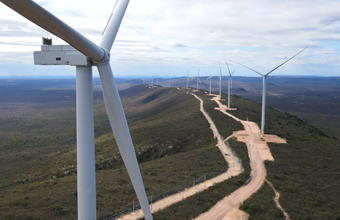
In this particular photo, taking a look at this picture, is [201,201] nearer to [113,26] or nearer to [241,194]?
[241,194]

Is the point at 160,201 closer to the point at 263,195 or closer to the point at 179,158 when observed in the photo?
the point at 263,195

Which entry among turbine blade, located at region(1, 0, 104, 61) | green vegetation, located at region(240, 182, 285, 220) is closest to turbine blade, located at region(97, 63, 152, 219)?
turbine blade, located at region(1, 0, 104, 61)

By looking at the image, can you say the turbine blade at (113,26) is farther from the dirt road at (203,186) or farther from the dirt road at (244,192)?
the dirt road at (244,192)

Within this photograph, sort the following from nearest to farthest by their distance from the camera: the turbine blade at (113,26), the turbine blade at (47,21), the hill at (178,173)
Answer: the turbine blade at (47,21) → the turbine blade at (113,26) → the hill at (178,173)

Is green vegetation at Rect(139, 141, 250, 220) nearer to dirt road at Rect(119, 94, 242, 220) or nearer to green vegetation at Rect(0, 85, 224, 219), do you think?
dirt road at Rect(119, 94, 242, 220)

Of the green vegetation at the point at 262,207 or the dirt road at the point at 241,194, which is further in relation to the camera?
the dirt road at the point at 241,194

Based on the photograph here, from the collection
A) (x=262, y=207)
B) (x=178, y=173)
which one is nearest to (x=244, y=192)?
(x=262, y=207)

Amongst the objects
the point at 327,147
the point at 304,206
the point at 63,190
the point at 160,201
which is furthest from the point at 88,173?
the point at 327,147

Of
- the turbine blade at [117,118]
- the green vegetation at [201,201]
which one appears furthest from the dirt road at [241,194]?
the turbine blade at [117,118]

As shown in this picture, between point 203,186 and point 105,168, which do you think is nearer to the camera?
point 203,186
